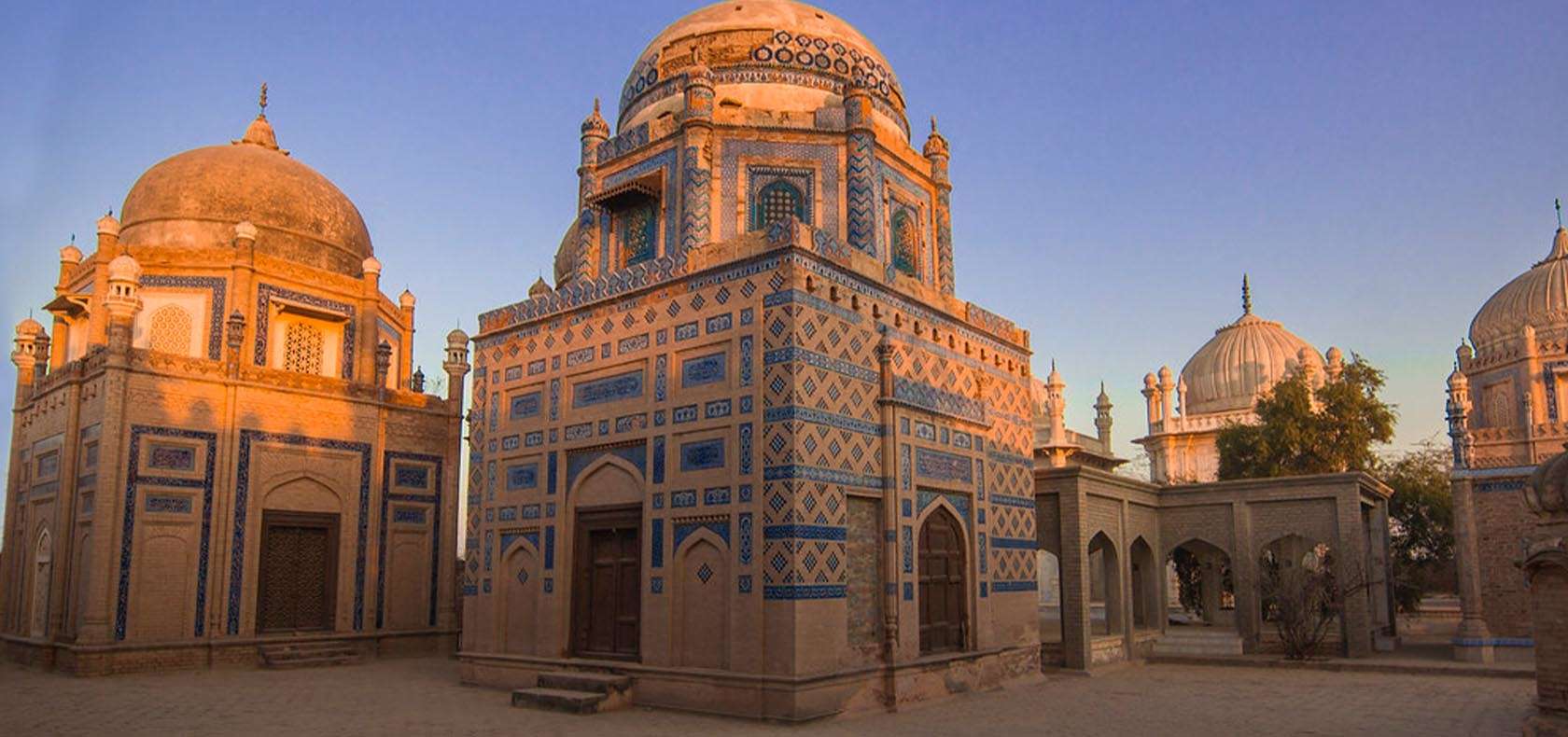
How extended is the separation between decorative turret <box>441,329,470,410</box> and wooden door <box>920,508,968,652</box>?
1189 centimetres

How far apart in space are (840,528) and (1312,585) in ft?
33.8

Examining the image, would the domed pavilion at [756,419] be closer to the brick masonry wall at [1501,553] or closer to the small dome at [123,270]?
the small dome at [123,270]

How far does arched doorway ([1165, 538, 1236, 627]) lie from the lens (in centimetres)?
2245

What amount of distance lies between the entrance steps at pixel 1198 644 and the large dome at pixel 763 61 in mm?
10108

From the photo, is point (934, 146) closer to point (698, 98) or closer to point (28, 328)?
point (698, 98)

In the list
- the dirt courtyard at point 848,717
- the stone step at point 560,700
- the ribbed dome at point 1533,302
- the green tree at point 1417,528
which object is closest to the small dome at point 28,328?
the dirt courtyard at point 848,717

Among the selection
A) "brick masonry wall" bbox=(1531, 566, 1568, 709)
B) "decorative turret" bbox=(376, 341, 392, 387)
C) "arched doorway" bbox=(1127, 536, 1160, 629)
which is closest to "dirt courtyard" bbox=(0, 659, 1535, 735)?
"brick masonry wall" bbox=(1531, 566, 1568, 709)

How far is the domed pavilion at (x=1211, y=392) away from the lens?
128ft

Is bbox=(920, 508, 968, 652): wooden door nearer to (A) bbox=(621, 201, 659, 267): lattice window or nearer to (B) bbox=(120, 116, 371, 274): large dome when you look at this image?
(A) bbox=(621, 201, 659, 267): lattice window

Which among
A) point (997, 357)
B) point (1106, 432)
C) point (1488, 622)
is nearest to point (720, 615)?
point (997, 357)

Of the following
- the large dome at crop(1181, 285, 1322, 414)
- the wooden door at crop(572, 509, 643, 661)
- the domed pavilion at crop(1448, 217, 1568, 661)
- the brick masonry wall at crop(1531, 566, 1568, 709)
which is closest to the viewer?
the brick masonry wall at crop(1531, 566, 1568, 709)

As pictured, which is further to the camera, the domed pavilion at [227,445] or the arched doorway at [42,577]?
the arched doorway at [42,577]

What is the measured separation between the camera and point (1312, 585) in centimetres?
1847

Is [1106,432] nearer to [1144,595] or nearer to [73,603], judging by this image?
[1144,595]
